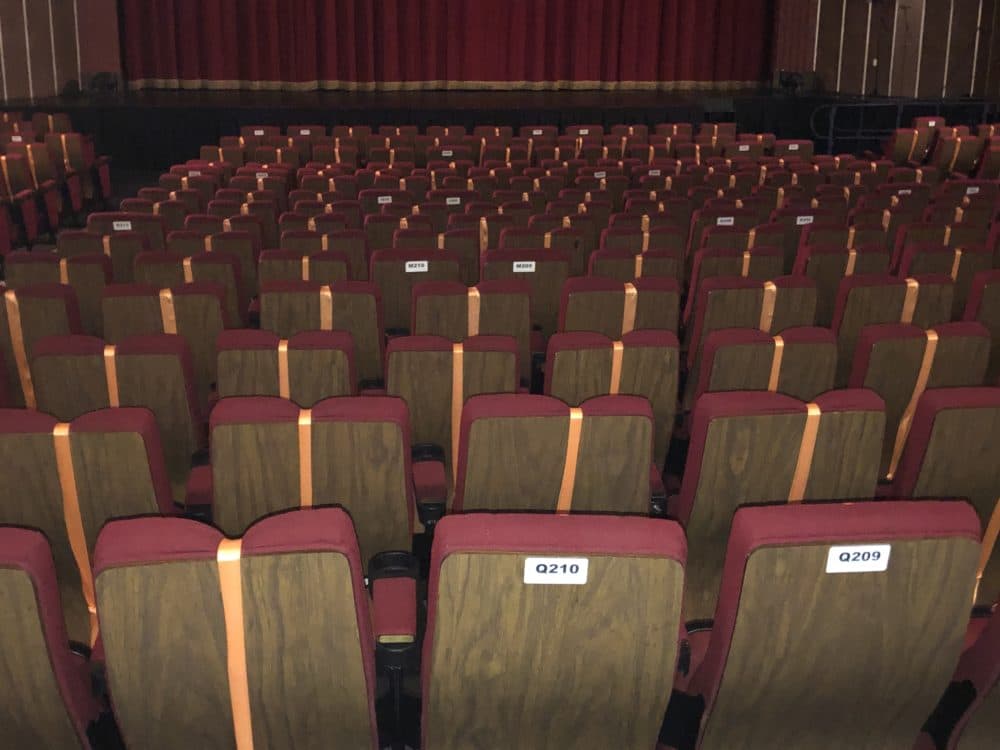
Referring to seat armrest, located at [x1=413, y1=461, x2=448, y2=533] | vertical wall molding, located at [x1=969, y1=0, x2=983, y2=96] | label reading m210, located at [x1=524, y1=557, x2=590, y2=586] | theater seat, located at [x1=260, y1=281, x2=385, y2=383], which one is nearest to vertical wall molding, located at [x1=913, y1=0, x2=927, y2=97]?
vertical wall molding, located at [x1=969, y1=0, x2=983, y2=96]

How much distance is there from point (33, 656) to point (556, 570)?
30.9 inches

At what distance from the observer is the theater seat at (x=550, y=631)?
1404 millimetres

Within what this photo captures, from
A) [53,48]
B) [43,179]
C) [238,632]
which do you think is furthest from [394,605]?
[53,48]

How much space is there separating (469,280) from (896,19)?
33.0 feet

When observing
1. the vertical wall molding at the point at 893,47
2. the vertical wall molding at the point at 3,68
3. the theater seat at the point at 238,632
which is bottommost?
the theater seat at the point at 238,632

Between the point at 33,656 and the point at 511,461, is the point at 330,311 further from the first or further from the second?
the point at 33,656

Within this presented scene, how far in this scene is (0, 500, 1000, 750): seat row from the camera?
1.41 m

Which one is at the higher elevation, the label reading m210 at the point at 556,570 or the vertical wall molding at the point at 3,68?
the vertical wall molding at the point at 3,68

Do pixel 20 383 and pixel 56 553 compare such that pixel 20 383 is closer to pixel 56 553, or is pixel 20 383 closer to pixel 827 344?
pixel 56 553

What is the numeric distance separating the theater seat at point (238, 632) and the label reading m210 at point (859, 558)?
701mm

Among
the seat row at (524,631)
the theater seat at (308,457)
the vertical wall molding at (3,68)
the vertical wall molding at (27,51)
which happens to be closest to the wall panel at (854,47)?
the vertical wall molding at (27,51)

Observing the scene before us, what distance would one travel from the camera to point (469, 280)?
4.80 metres

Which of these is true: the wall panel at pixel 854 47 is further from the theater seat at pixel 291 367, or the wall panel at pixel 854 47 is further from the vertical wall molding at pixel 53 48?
the theater seat at pixel 291 367

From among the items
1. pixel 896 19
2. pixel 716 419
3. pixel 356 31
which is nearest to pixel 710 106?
pixel 896 19
